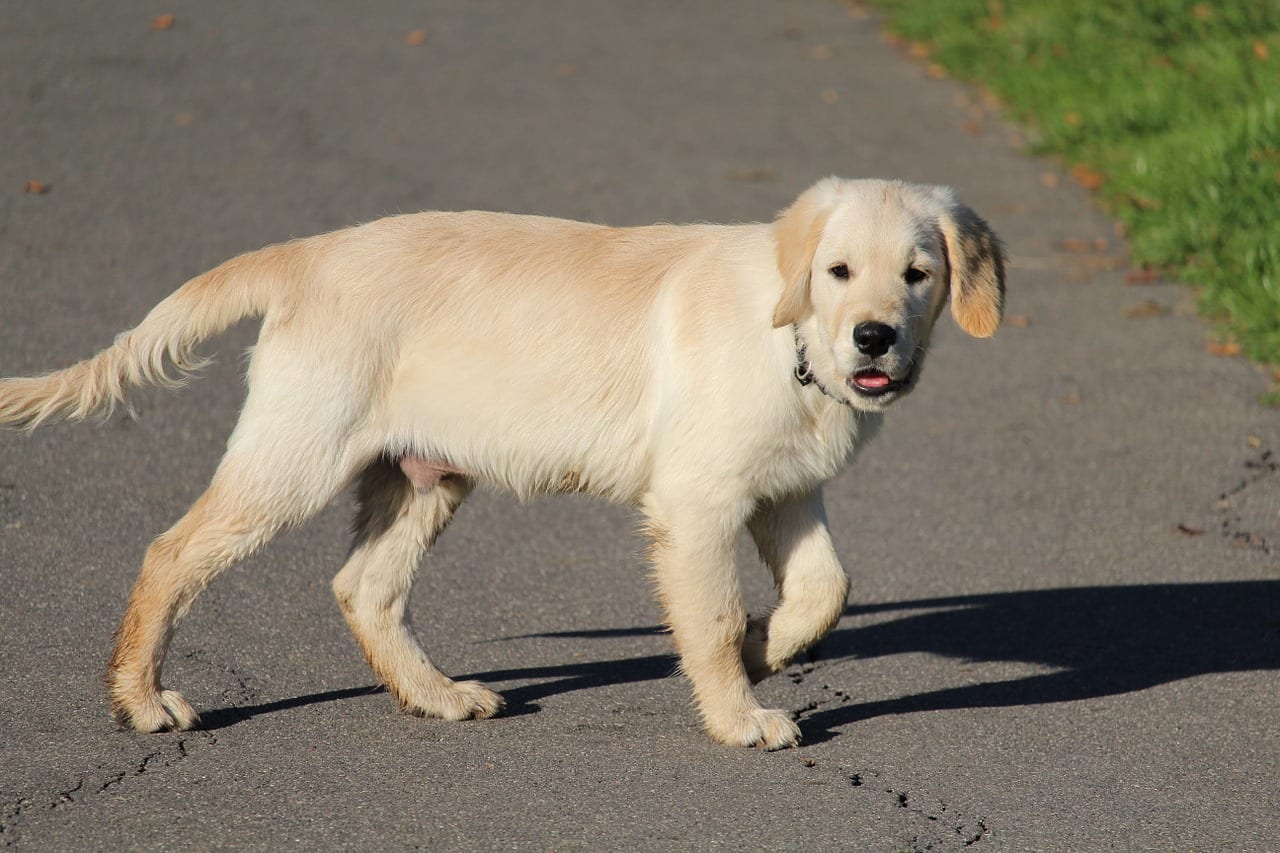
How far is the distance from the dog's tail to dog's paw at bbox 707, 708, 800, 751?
1.86 metres

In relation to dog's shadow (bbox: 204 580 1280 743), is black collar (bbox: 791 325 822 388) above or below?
above

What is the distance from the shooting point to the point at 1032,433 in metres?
7.55

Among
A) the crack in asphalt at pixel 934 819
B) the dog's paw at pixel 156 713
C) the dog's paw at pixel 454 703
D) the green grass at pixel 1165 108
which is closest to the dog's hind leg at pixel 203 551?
the dog's paw at pixel 156 713

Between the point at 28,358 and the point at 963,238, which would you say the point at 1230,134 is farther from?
the point at 28,358

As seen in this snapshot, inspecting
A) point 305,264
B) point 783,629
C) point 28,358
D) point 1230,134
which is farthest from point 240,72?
point 783,629

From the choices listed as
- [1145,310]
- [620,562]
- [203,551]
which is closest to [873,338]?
[203,551]

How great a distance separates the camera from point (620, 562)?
20.5 ft

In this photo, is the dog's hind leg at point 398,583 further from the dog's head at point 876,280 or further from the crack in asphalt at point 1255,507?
the crack in asphalt at point 1255,507

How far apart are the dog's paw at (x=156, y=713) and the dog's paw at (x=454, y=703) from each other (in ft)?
2.16

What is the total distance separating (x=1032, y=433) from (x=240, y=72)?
7.63m

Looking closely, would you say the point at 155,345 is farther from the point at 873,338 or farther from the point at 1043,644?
the point at 1043,644

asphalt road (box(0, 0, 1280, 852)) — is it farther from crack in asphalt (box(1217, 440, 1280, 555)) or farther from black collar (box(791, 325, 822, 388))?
black collar (box(791, 325, 822, 388))

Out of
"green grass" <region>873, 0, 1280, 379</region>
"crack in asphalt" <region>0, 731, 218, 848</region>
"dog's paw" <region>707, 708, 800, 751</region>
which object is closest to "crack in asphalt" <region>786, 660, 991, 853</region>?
"dog's paw" <region>707, 708, 800, 751</region>

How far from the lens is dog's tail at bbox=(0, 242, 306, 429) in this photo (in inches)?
182
